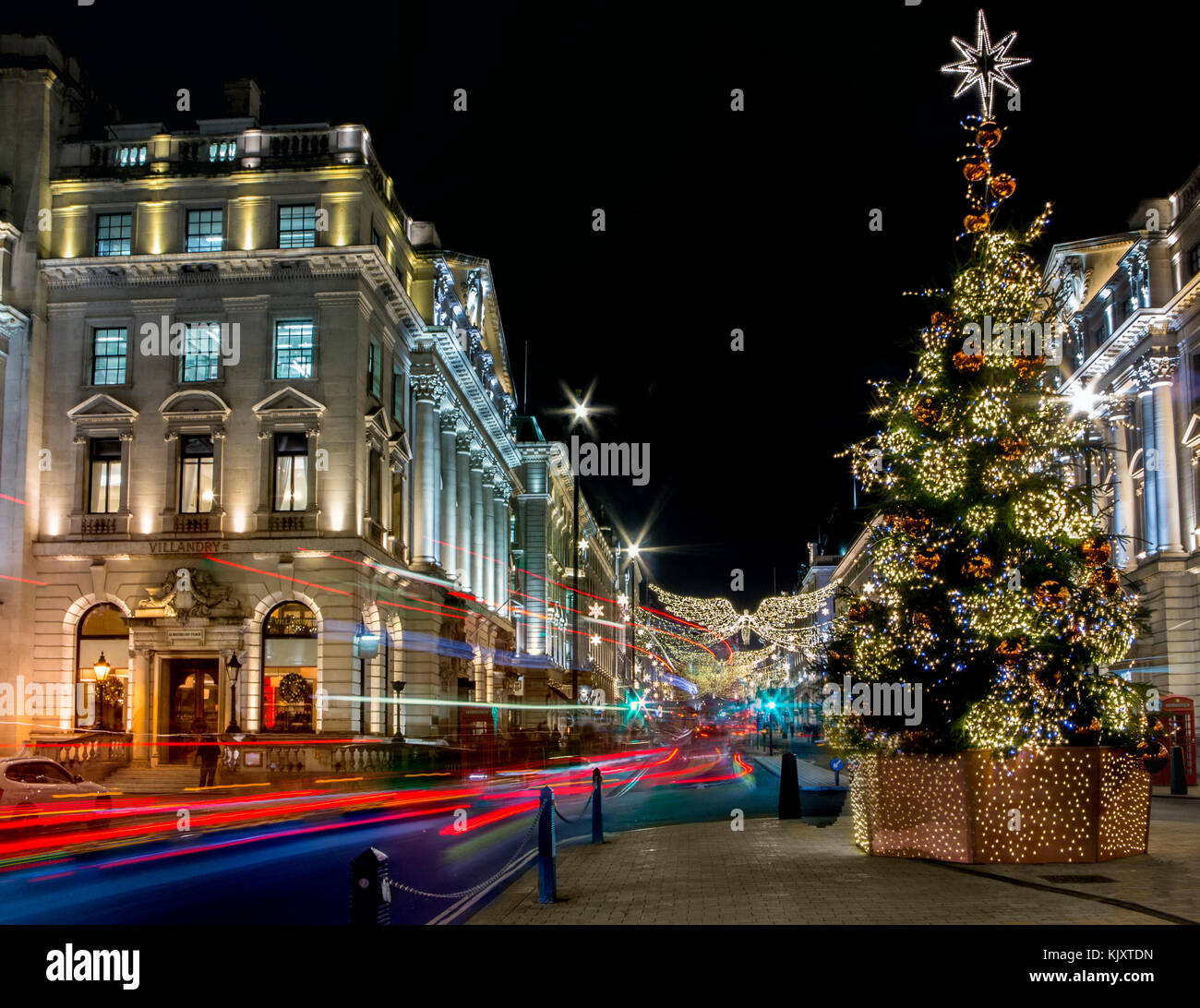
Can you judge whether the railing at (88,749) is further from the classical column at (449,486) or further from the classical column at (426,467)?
Answer: the classical column at (449,486)

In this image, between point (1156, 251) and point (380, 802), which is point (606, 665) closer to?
point (1156, 251)

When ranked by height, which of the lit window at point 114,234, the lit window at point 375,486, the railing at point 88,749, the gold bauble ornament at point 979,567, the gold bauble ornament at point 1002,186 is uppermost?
the lit window at point 114,234

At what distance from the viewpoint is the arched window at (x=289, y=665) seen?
3831cm

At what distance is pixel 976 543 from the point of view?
1617 centimetres

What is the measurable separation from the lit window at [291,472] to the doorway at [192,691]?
222 inches

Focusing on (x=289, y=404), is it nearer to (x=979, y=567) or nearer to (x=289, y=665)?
(x=289, y=665)

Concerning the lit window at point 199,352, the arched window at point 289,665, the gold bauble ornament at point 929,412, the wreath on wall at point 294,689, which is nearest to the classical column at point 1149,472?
the arched window at point 289,665

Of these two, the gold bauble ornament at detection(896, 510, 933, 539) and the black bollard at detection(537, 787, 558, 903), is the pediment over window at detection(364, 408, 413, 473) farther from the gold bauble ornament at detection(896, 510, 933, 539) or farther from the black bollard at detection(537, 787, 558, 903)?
the black bollard at detection(537, 787, 558, 903)

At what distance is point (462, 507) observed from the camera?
5769cm

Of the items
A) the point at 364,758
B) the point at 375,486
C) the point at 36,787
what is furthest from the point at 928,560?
the point at 375,486

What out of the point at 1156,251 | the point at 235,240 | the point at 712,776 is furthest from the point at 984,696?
the point at 1156,251

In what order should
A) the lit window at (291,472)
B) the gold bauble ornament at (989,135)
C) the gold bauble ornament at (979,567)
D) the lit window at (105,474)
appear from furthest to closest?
the lit window at (105,474), the lit window at (291,472), the gold bauble ornament at (989,135), the gold bauble ornament at (979,567)

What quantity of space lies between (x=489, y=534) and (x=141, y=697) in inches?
1169

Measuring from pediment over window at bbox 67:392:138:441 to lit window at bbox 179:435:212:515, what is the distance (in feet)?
6.26
